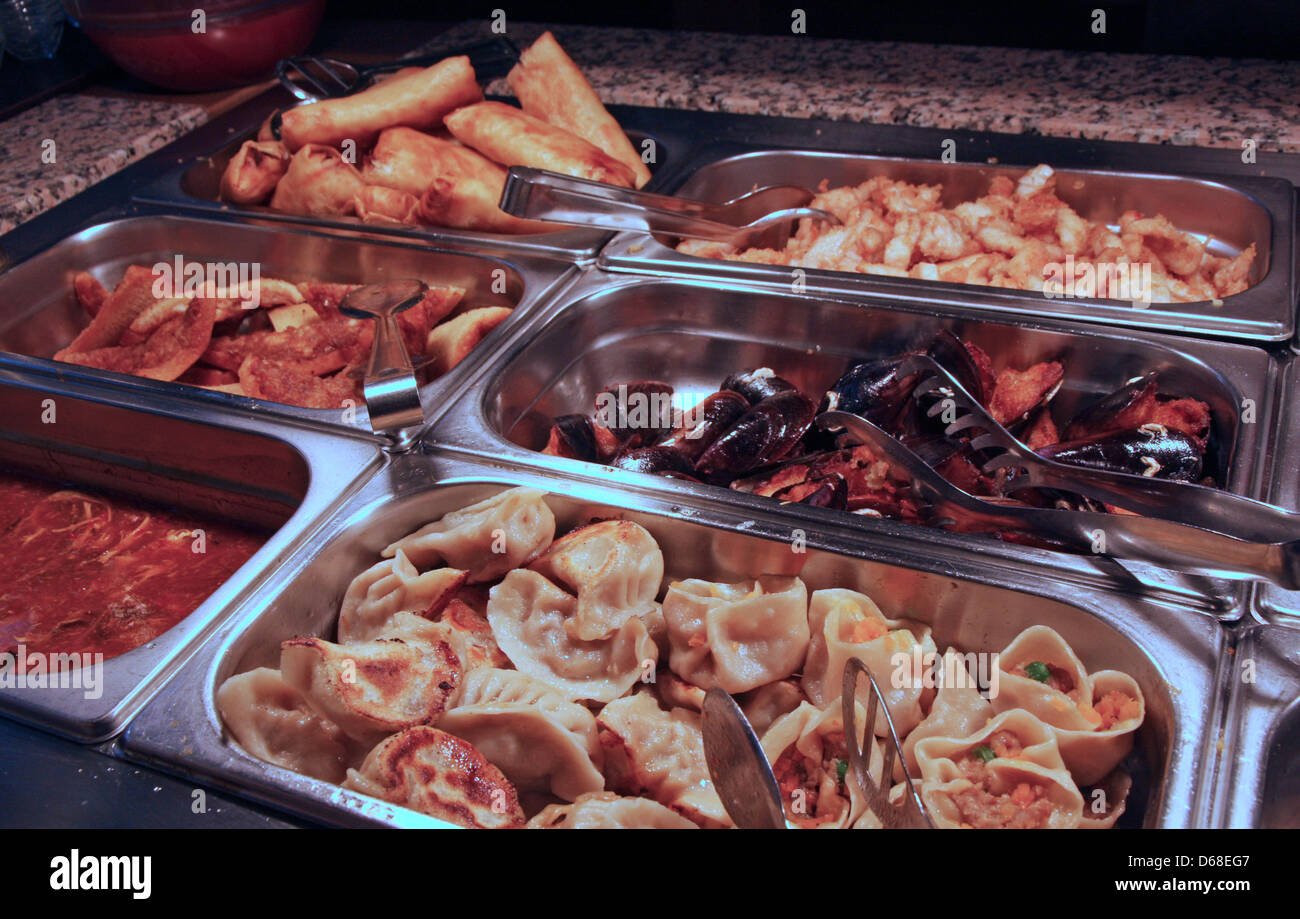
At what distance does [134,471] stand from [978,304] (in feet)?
7.16

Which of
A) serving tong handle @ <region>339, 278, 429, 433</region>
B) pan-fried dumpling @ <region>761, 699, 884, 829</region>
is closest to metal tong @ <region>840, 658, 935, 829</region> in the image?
pan-fried dumpling @ <region>761, 699, 884, 829</region>

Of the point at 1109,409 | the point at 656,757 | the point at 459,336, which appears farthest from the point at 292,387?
the point at 1109,409

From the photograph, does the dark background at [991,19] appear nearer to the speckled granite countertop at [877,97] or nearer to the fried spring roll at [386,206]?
the speckled granite countertop at [877,97]

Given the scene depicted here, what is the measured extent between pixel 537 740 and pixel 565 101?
2.47 m

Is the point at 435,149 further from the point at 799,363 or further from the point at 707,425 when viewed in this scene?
the point at 707,425

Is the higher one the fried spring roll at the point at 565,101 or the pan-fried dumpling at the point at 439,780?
the fried spring roll at the point at 565,101

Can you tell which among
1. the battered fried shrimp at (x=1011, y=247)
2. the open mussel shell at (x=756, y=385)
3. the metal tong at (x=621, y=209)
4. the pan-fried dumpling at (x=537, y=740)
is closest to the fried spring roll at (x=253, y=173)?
the metal tong at (x=621, y=209)

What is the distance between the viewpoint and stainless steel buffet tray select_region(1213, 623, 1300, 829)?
4.29ft

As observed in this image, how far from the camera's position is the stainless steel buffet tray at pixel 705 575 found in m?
1.38

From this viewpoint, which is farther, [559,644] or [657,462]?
[657,462]

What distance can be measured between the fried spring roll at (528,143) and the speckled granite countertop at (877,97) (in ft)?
2.70

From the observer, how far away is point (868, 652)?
→ 163 centimetres
